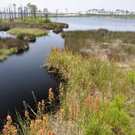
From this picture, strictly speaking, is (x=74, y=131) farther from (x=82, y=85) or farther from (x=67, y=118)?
(x=82, y=85)

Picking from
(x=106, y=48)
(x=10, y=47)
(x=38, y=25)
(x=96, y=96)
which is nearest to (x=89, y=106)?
(x=96, y=96)

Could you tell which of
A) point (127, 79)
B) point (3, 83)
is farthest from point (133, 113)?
point (3, 83)

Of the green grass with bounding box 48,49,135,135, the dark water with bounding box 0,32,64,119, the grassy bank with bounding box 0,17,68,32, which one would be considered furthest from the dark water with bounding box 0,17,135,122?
the grassy bank with bounding box 0,17,68,32

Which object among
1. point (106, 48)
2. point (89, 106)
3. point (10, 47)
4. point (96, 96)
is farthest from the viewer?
point (106, 48)

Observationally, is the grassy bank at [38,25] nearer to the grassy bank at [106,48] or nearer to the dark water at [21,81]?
the grassy bank at [106,48]

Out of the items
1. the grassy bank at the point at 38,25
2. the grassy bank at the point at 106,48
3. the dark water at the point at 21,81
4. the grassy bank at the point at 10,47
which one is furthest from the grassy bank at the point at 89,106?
the grassy bank at the point at 38,25

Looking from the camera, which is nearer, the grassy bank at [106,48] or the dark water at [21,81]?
the dark water at [21,81]

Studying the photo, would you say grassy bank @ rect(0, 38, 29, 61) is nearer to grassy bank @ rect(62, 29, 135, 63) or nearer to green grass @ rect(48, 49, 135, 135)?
grassy bank @ rect(62, 29, 135, 63)

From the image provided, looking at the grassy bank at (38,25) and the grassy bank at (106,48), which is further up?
the grassy bank at (38,25)

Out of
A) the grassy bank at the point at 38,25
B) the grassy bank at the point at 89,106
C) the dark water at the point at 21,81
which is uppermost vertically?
the grassy bank at the point at 38,25

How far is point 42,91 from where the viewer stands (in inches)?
612

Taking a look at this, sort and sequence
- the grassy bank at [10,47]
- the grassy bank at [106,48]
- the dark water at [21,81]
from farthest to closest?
the grassy bank at [10,47] < the grassy bank at [106,48] < the dark water at [21,81]

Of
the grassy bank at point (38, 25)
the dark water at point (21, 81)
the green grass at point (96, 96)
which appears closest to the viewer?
the green grass at point (96, 96)

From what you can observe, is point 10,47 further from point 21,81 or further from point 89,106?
point 89,106
